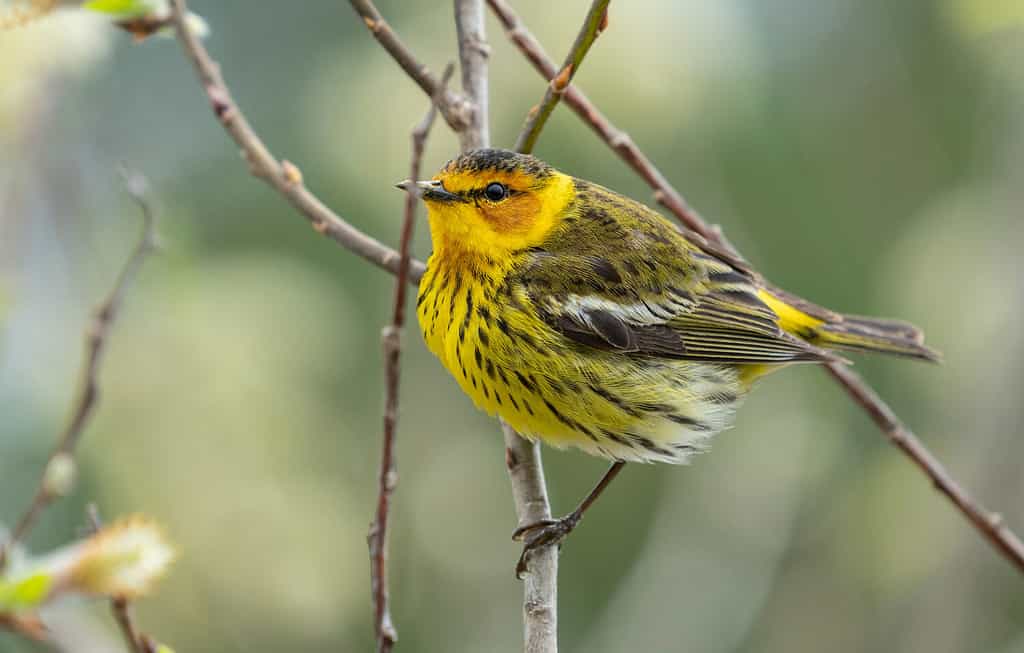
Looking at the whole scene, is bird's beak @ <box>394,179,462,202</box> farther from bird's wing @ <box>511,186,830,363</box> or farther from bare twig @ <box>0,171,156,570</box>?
bare twig @ <box>0,171,156,570</box>

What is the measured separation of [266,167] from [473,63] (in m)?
0.86

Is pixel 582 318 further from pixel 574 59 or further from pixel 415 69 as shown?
pixel 574 59

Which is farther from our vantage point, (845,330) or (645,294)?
(845,330)

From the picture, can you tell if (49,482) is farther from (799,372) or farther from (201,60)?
(799,372)

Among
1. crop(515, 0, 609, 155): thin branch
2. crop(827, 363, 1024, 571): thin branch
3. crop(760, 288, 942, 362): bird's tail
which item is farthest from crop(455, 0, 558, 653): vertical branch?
crop(760, 288, 942, 362): bird's tail

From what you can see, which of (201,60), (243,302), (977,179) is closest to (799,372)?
(977,179)

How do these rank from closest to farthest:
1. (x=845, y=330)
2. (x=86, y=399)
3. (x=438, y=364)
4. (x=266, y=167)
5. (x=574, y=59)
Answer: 1. (x=86, y=399)
2. (x=574, y=59)
3. (x=266, y=167)
4. (x=845, y=330)
5. (x=438, y=364)

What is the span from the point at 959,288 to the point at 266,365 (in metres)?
3.05

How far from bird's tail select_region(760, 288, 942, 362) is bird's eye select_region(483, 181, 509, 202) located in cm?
129

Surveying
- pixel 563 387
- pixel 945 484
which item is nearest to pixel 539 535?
pixel 563 387

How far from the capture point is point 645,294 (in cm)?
418

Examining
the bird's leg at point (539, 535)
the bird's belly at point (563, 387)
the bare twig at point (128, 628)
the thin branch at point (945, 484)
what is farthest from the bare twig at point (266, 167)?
the thin branch at point (945, 484)

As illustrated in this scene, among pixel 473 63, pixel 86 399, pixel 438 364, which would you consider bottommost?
pixel 86 399

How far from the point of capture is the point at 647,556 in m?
4.99
